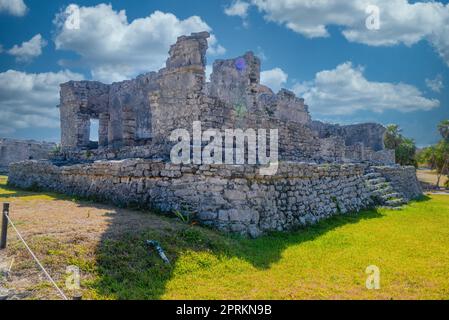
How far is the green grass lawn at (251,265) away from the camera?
5.52 metres

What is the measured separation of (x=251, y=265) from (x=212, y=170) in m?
2.91

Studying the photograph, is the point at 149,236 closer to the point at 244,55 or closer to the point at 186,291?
the point at 186,291

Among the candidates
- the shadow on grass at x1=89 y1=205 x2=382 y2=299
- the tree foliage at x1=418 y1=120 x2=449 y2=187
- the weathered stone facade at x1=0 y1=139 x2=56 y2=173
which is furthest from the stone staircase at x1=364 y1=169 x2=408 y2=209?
the tree foliage at x1=418 y1=120 x2=449 y2=187

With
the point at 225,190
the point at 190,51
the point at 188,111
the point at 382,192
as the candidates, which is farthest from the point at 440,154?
the point at 225,190

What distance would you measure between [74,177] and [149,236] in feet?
24.7

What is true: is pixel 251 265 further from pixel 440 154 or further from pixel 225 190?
pixel 440 154

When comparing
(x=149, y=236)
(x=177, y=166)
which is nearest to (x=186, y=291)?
(x=149, y=236)

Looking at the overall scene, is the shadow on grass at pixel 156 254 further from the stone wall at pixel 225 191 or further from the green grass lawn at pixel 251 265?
the stone wall at pixel 225 191

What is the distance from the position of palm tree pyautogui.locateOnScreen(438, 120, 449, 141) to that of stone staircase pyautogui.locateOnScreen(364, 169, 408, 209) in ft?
98.2

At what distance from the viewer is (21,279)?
5.15 m

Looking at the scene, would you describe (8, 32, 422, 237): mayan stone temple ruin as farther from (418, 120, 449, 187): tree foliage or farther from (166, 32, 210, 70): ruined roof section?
(418, 120, 449, 187): tree foliage

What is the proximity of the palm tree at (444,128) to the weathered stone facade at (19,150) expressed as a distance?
41.7 meters

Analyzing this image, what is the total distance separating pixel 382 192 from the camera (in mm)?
16406

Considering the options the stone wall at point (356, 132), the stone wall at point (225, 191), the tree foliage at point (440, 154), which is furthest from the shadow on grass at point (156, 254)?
the tree foliage at point (440, 154)
